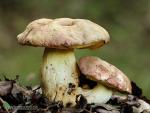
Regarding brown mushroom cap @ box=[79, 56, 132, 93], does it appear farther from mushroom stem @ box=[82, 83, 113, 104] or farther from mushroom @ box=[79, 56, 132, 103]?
mushroom stem @ box=[82, 83, 113, 104]

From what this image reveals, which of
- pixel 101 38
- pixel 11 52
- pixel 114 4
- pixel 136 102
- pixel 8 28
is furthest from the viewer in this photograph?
pixel 114 4

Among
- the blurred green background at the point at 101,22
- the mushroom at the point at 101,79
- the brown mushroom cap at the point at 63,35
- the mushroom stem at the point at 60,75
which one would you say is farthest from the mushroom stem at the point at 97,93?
the blurred green background at the point at 101,22

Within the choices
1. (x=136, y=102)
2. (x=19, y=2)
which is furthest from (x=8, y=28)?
(x=136, y=102)

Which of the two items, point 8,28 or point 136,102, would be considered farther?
point 8,28

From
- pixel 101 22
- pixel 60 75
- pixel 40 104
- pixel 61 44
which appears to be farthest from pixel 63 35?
pixel 101 22

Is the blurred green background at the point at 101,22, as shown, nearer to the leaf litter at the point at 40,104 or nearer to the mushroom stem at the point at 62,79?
the leaf litter at the point at 40,104

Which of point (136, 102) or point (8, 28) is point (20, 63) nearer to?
point (8, 28)
